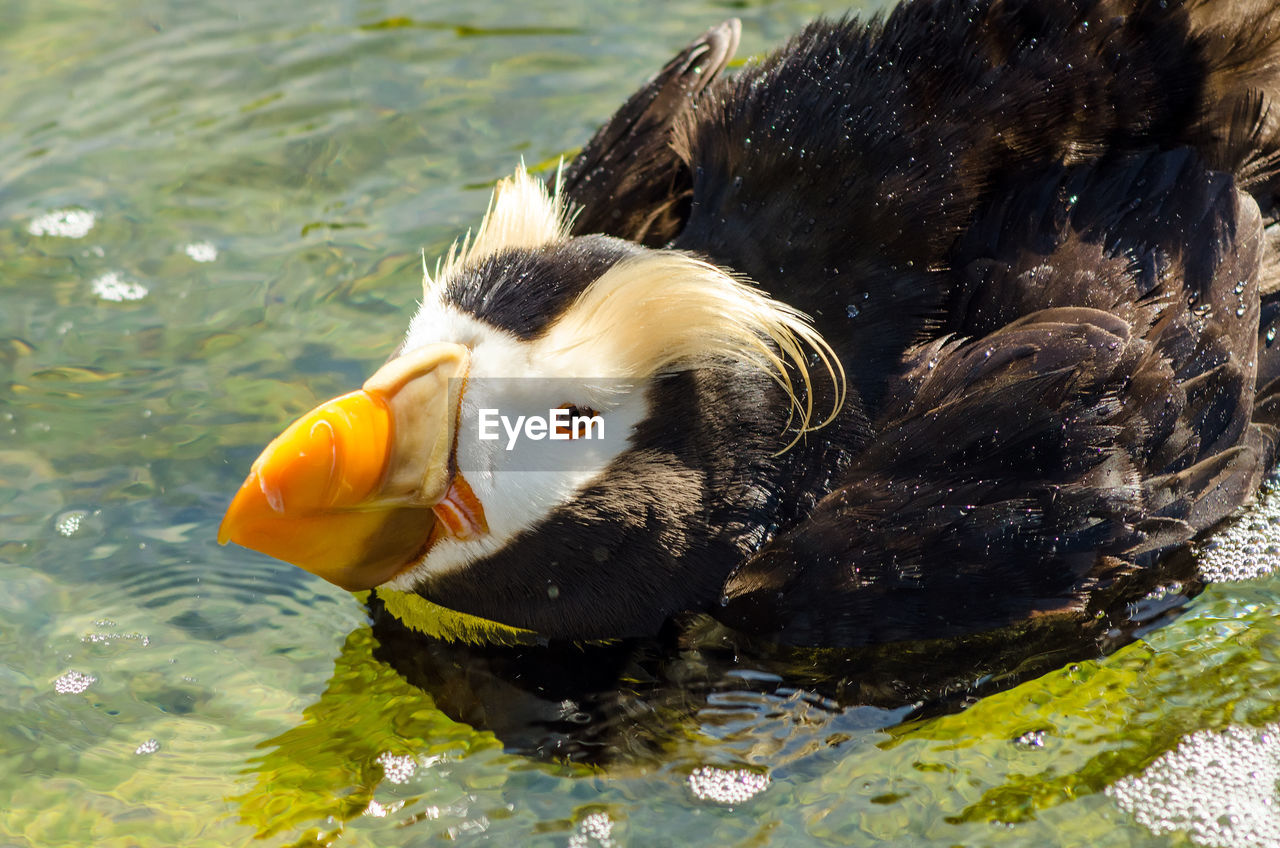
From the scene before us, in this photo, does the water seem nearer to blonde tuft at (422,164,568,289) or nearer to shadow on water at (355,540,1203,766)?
shadow on water at (355,540,1203,766)

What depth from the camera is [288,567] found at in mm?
4355

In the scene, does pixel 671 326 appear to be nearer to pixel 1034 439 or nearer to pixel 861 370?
pixel 861 370

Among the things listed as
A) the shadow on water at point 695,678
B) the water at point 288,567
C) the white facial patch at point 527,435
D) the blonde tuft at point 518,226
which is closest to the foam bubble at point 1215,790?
the water at point 288,567

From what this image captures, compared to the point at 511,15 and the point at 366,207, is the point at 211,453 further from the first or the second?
the point at 511,15

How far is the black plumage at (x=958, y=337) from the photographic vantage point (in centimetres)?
362

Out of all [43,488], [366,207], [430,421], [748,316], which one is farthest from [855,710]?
[366,207]

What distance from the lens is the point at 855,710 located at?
3697 millimetres

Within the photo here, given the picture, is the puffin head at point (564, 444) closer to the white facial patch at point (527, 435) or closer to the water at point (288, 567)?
the white facial patch at point (527, 435)

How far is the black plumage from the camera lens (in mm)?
3621

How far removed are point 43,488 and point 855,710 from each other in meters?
2.56

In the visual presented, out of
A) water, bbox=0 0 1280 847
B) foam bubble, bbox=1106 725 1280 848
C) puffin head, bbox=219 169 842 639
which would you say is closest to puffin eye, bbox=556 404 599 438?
puffin head, bbox=219 169 842 639

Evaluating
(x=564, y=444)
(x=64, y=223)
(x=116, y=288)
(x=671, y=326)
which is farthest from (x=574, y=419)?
(x=64, y=223)

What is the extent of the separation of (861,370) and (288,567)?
5.93ft

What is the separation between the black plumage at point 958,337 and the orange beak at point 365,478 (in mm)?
225
